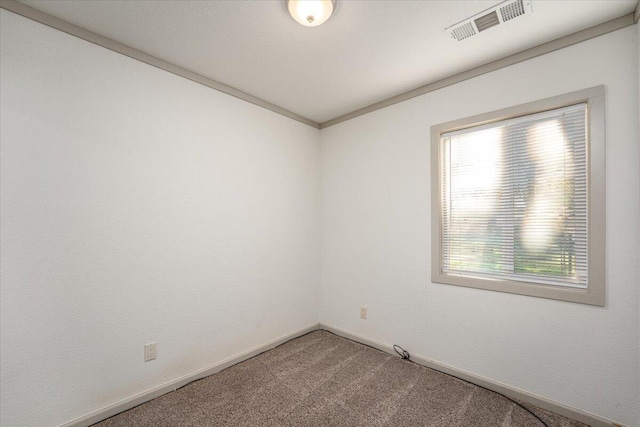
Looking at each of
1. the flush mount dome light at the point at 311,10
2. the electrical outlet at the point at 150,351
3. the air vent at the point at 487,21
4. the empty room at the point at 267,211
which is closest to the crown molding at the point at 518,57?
the empty room at the point at 267,211

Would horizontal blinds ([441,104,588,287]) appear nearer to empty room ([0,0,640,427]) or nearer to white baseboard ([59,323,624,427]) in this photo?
empty room ([0,0,640,427])

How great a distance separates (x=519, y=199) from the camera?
2.07 metres

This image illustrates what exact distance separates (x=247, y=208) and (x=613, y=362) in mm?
2937

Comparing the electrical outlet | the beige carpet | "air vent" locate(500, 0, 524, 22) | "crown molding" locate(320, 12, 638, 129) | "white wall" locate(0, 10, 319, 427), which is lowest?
the beige carpet

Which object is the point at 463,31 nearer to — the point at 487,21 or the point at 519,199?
the point at 487,21

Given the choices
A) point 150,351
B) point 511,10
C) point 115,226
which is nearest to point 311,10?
point 511,10

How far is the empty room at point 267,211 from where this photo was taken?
5.37 feet

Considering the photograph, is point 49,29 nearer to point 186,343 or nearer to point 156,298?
point 156,298

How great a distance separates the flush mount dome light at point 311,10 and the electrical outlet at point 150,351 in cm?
249

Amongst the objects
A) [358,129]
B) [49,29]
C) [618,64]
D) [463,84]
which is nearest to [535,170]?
[618,64]

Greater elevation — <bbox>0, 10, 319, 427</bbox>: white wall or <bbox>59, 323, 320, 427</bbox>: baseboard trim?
<bbox>0, 10, 319, 427</bbox>: white wall

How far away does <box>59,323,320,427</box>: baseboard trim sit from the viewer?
1731 mm

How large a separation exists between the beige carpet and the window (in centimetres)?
82

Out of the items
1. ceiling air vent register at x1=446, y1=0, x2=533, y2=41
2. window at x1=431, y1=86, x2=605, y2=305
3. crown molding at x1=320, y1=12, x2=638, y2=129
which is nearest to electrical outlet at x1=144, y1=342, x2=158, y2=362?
window at x1=431, y1=86, x2=605, y2=305
